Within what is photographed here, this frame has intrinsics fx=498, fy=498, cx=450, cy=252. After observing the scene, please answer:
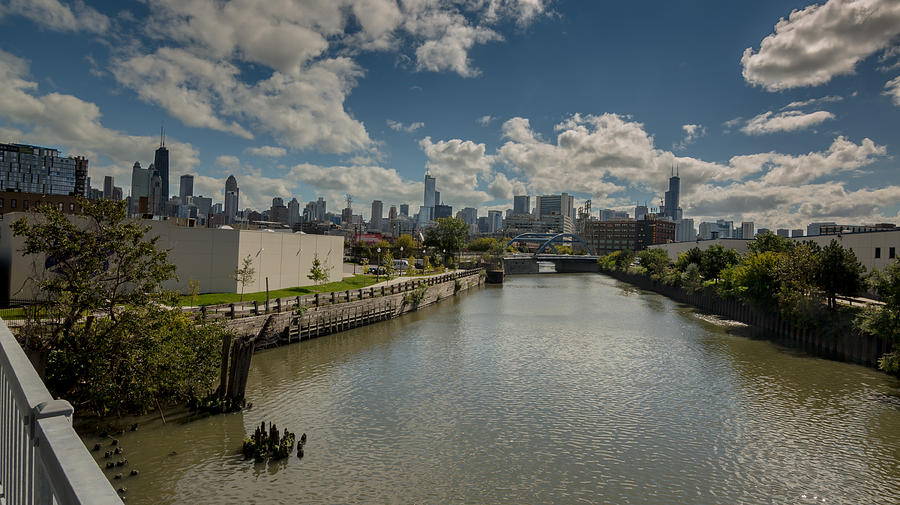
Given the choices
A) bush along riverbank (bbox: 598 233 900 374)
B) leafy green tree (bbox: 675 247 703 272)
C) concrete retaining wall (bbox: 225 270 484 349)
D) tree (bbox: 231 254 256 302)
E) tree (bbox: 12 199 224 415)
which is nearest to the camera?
tree (bbox: 12 199 224 415)

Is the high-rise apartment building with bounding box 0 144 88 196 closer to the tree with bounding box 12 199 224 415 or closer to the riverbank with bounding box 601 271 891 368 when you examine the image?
the tree with bounding box 12 199 224 415

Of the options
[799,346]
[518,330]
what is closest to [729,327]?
[799,346]

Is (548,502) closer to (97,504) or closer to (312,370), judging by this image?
(97,504)

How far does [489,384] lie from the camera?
27547 millimetres

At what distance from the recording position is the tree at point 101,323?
17875mm

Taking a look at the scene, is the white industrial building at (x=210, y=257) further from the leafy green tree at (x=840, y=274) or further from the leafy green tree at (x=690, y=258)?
the leafy green tree at (x=690, y=258)

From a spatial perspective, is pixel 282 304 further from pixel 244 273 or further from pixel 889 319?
pixel 889 319

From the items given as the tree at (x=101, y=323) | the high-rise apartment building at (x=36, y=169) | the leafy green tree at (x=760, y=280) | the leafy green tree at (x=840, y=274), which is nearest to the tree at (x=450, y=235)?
the leafy green tree at (x=760, y=280)

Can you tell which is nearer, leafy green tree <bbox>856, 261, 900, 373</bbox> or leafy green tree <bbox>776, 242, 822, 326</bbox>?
leafy green tree <bbox>856, 261, 900, 373</bbox>

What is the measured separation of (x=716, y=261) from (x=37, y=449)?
2931 inches

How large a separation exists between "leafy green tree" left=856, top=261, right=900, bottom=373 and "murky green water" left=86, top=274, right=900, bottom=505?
1409mm

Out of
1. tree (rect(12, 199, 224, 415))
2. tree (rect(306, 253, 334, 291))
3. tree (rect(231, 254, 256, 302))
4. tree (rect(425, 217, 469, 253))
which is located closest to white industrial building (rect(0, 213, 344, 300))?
tree (rect(231, 254, 256, 302))

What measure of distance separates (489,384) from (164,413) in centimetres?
1566

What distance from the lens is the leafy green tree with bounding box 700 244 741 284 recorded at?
217ft
